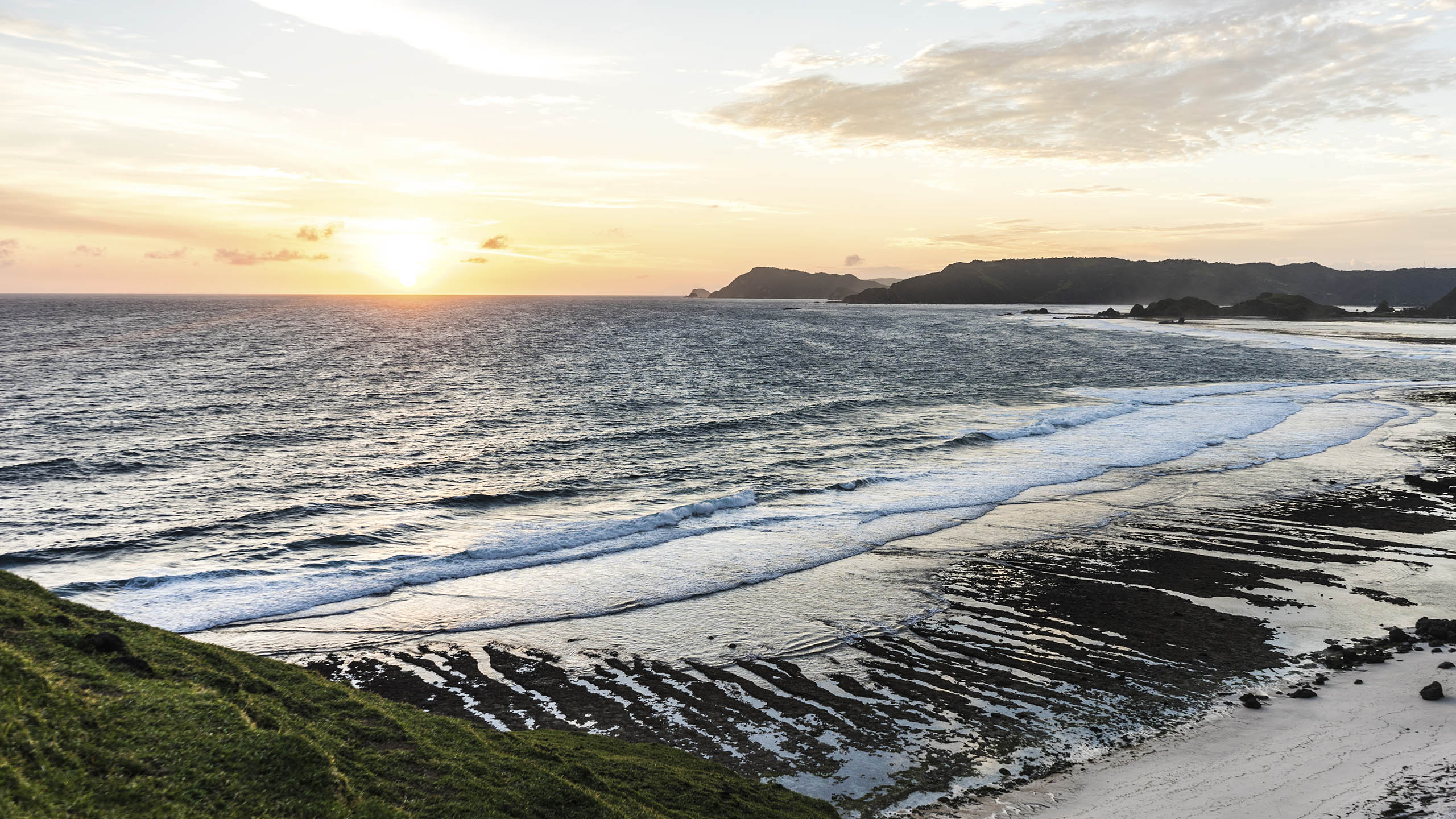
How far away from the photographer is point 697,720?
1181cm

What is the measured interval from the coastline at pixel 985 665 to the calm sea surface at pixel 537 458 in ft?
8.39

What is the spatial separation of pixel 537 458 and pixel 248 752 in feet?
88.6

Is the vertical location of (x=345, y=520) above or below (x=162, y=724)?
below

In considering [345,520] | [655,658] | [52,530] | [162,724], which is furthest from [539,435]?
[162,724]

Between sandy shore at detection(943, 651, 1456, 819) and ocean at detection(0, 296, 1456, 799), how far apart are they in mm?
2689

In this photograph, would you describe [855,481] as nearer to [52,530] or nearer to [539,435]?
[539,435]

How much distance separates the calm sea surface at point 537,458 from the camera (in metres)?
19.0

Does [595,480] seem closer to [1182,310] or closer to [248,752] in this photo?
[248,752]

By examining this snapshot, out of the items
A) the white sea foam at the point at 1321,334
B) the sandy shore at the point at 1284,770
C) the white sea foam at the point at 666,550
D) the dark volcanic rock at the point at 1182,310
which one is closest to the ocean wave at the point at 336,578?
the white sea foam at the point at 666,550

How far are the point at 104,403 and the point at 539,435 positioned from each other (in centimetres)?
2654

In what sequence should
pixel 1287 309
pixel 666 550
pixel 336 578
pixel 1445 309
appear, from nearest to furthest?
pixel 336 578 → pixel 666 550 → pixel 1445 309 → pixel 1287 309

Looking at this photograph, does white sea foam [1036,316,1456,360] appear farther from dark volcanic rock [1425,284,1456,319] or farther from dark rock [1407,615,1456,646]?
dark rock [1407,615,1456,646]

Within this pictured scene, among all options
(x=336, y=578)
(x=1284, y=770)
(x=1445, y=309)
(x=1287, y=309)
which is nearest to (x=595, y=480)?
(x=336, y=578)

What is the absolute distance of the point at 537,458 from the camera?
33.2 meters
